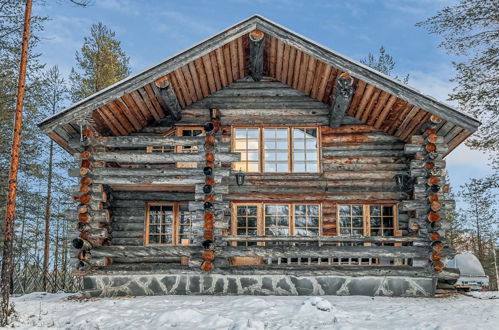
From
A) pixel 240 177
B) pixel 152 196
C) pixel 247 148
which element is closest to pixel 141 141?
pixel 152 196

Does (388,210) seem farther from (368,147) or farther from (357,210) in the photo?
(368,147)

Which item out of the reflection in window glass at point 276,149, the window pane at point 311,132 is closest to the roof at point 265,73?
the window pane at point 311,132

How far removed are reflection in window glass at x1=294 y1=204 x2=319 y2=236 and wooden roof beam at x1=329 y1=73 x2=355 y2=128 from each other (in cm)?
299

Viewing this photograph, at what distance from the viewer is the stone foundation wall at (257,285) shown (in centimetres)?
1233

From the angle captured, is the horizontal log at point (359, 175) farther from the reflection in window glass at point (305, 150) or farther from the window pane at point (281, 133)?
the window pane at point (281, 133)

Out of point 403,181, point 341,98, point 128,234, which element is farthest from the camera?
point 128,234

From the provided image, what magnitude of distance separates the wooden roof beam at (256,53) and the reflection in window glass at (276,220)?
4.48 meters

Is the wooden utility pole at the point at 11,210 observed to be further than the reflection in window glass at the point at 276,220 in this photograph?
No

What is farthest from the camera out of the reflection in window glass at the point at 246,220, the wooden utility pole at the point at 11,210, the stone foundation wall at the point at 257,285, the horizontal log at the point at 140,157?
the reflection in window glass at the point at 246,220

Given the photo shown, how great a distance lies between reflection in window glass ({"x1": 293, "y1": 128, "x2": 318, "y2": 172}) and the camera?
15.3 metres

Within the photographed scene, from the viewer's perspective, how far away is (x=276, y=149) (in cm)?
1545

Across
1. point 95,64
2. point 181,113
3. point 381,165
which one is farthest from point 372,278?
point 95,64

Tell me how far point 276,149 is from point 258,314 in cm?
727

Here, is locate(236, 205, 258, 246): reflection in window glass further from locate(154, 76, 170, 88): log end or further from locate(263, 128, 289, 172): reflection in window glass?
locate(154, 76, 170, 88): log end
